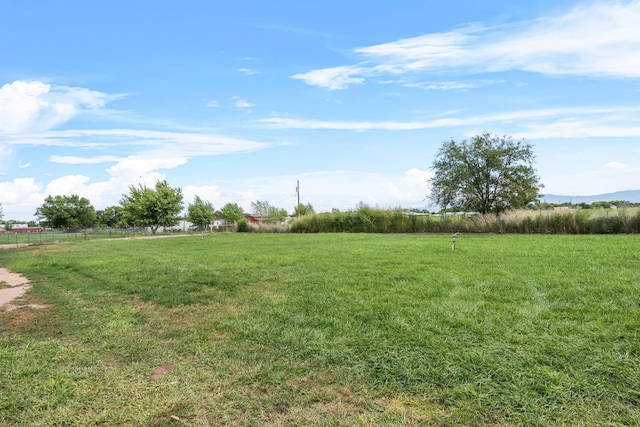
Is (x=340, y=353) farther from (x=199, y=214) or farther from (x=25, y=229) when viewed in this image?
(x=25, y=229)

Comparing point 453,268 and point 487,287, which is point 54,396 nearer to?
point 487,287

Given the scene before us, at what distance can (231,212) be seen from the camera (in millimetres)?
67188

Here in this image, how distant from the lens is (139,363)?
300cm

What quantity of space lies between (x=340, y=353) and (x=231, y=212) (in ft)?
217

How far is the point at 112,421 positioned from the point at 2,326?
308 centimetres

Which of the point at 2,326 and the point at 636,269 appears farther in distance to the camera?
the point at 636,269

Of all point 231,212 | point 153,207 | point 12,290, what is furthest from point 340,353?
point 231,212

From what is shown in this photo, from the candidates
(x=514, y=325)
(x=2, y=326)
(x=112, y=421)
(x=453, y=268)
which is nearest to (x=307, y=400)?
(x=112, y=421)

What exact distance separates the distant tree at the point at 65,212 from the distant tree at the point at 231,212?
25.1 meters

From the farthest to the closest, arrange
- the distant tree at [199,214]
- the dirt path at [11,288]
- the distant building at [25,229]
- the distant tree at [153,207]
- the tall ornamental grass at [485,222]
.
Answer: the distant building at [25,229] → the distant tree at [199,214] → the distant tree at [153,207] → the tall ornamental grass at [485,222] → the dirt path at [11,288]

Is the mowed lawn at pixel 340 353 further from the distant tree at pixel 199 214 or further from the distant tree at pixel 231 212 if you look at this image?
the distant tree at pixel 231 212

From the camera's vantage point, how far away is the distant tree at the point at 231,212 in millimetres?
65938

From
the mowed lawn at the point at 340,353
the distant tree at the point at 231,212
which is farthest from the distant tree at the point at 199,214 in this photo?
the mowed lawn at the point at 340,353

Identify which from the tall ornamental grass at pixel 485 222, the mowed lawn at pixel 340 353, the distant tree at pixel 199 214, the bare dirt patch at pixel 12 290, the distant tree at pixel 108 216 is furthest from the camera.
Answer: the distant tree at pixel 108 216
